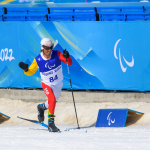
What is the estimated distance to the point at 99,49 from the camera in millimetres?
9148

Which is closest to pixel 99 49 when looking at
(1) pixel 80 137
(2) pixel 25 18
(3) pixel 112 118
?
(3) pixel 112 118

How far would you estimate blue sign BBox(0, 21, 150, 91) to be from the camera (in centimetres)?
898

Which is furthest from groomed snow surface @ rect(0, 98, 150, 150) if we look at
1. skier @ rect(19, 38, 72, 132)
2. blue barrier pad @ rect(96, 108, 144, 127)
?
skier @ rect(19, 38, 72, 132)

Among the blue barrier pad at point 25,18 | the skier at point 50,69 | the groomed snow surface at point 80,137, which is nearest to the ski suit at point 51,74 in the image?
the skier at point 50,69

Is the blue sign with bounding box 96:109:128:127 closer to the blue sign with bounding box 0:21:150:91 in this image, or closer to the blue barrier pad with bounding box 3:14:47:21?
the blue sign with bounding box 0:21:150:91

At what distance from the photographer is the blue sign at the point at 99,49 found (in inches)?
353

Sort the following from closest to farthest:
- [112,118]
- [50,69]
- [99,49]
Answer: [50,69] < [112,118] < [99,49]

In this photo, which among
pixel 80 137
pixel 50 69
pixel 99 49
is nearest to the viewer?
pixel 80 137

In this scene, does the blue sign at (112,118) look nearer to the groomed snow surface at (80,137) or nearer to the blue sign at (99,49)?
the groomed snow surface at (80,137)

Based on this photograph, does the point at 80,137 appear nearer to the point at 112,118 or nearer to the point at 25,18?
the point at 112,118

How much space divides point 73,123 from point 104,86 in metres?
1.84

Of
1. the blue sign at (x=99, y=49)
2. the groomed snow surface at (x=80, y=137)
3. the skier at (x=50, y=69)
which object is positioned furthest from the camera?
the blue sign at (x=99, y=49)

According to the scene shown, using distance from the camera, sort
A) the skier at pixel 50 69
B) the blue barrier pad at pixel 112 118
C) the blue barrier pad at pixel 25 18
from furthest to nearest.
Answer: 1. the blue barrier pad at pixel 25 18
2. the blue barrier pad at pixel 112 118
3. the skier at pixel 50 69

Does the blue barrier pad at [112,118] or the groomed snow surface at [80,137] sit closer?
the groomed snow surface at [80,137]
